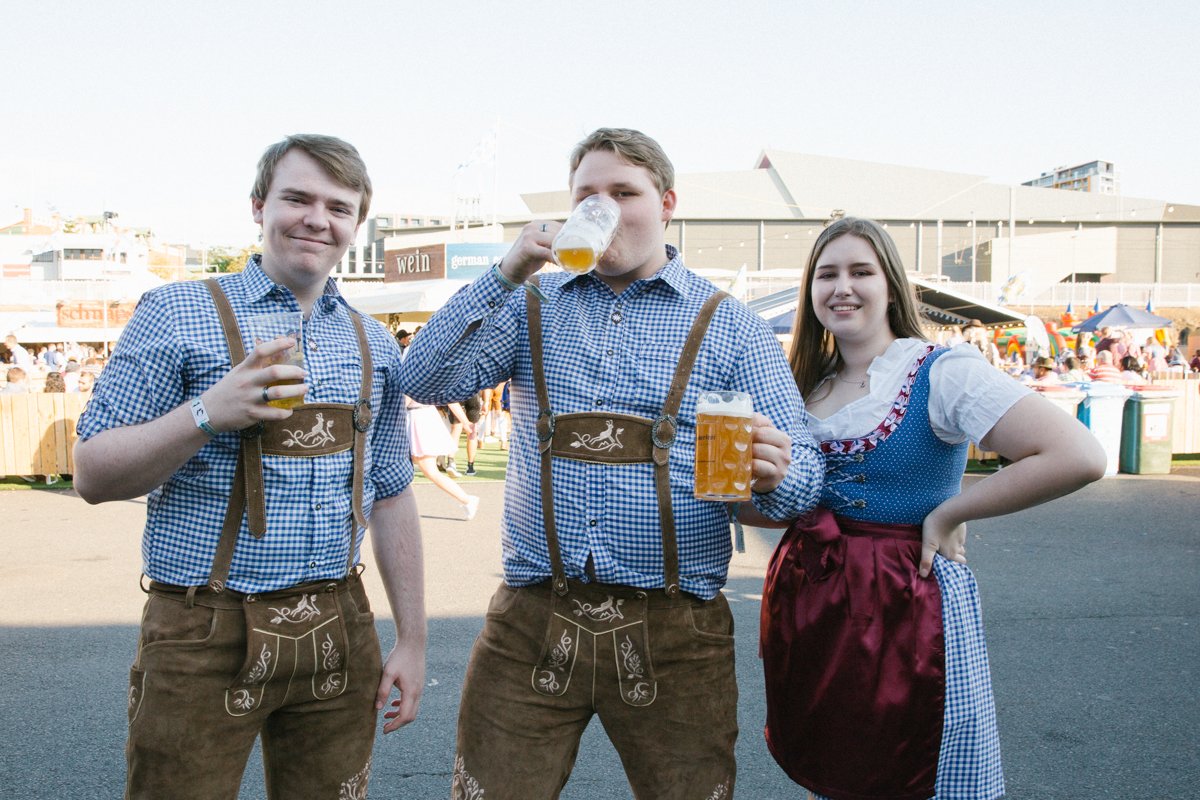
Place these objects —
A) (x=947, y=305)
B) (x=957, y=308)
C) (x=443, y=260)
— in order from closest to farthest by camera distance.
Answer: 1. (x=957, y=308)
2. (x=947, y=305)
3. (x=443, y=260)

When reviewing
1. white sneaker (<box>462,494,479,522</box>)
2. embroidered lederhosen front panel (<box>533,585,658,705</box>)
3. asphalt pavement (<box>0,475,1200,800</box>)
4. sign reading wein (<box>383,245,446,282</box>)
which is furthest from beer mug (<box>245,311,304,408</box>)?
sign reading wein (<box>383,245,446,282</box>)

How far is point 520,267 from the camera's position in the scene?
191cm

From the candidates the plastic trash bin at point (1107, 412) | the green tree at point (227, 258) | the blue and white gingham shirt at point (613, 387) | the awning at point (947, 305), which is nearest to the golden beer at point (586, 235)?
the blue and white gingham shirt at point (613, 387)

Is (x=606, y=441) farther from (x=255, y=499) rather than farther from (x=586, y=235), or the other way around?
(x=255, y=499)

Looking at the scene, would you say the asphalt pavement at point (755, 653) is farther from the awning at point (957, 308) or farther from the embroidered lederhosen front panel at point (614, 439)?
the awning at point (957, 308)

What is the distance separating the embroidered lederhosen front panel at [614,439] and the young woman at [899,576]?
0.48m

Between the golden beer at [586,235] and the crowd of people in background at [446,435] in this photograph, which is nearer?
the golden beer at [586,235]

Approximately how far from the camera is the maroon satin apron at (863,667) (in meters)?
2.02

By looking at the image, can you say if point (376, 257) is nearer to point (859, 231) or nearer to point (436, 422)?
point (436, 422)

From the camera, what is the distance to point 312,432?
72.1 inches

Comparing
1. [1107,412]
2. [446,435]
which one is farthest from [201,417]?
[1107,412]

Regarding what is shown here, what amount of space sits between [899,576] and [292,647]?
1300 mm

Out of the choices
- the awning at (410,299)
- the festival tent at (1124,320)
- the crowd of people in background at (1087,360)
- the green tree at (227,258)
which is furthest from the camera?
the green tree at (227,258)

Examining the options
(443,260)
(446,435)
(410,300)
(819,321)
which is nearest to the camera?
(819,321)
